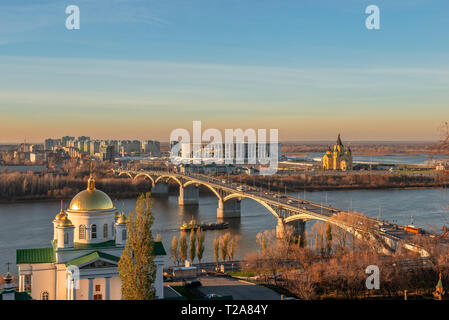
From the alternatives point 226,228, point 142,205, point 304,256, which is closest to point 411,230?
point 304,256

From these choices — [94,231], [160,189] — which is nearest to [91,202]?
[94,231]

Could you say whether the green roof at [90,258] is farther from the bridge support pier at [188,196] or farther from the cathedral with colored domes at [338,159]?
the cathedral with colored domes at [338,159]

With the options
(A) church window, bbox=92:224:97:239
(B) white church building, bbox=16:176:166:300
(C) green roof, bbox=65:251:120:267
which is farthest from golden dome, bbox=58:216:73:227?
(C) green roof, bbox=65:251:120:267

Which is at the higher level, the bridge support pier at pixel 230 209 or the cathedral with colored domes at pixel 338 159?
the cathedral with colored domes at pixel 338 159

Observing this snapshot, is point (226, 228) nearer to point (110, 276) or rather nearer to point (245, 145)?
point (110, 276)

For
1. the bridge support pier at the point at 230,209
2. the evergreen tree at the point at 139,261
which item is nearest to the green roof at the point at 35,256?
the evergreen tree at the point at 139,261
